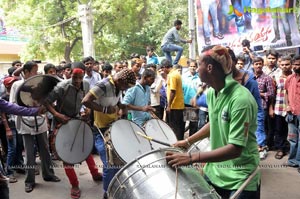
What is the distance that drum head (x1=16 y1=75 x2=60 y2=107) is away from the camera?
3.65m

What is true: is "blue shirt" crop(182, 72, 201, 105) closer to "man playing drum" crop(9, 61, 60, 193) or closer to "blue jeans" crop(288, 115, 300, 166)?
Result: "blue jeans" crop(288, 115, 300, 166)

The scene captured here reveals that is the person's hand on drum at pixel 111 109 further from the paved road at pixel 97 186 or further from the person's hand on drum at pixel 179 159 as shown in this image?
the person's hand on drum at pixel 179 159

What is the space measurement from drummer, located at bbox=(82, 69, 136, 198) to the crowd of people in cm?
1

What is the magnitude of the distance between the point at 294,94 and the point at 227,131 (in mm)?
3494

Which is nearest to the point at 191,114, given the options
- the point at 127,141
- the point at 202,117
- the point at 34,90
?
the point at 202,117

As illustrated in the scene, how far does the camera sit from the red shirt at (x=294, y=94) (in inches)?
199

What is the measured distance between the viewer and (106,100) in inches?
152

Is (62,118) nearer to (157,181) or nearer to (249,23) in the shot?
(157,181)

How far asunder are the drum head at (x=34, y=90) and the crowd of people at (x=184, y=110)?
12cm

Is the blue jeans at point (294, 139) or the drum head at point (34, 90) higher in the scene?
the drum head at point (34, 90)

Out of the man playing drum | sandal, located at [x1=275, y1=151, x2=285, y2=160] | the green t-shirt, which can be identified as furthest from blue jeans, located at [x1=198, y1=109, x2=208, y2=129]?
the green t-shirt

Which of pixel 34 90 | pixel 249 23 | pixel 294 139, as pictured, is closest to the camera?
pixel 34 90

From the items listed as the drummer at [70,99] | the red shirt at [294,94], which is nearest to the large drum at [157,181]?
the drummer at [70,99]

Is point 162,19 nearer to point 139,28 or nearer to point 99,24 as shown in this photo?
point 139,28
